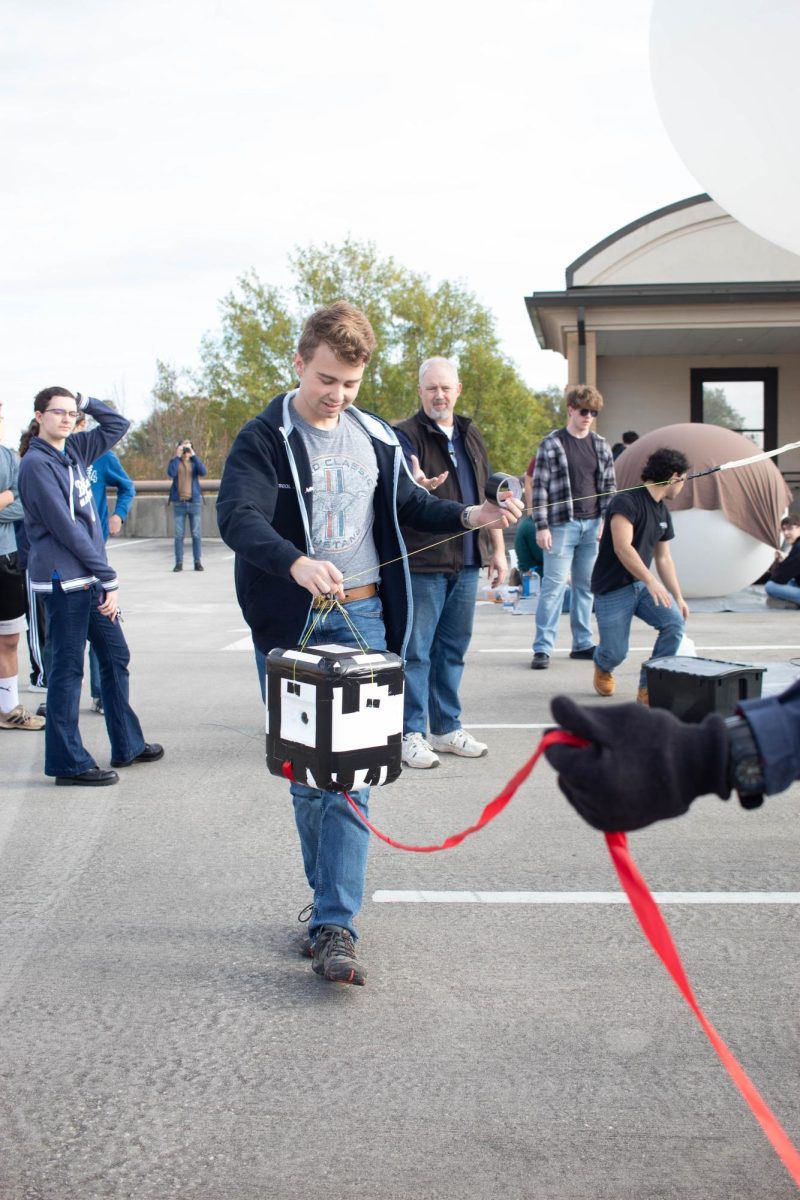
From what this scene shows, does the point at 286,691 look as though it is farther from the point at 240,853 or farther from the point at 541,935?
the point at 240,853

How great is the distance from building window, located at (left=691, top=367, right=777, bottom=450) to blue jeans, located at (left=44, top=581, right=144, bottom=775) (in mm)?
16002

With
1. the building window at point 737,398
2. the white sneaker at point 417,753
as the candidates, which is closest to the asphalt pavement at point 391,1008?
the white sneaker at point 417,753

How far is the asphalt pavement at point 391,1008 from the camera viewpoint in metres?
2.68

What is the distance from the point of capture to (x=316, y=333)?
12.0 feet

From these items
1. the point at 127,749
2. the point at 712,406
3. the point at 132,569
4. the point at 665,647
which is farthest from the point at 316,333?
the point at 712,406

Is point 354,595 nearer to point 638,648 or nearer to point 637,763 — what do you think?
point 637,763

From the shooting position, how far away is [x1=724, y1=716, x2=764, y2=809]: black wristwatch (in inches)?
71.6

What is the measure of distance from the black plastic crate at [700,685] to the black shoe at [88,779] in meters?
3.07

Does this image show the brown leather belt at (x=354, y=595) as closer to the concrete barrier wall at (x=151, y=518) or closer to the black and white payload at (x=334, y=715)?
the black and white payload at (x=334, y=715)

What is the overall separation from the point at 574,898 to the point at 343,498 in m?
1.72

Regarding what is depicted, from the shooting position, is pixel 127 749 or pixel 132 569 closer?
pixel 127 749

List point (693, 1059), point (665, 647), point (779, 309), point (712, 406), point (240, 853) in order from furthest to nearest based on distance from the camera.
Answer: point (712, 406), point (779, 309), point (665, 647), point (240, 853), point (693, 1059)

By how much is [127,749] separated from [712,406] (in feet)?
54.4

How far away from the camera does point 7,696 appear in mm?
7648
